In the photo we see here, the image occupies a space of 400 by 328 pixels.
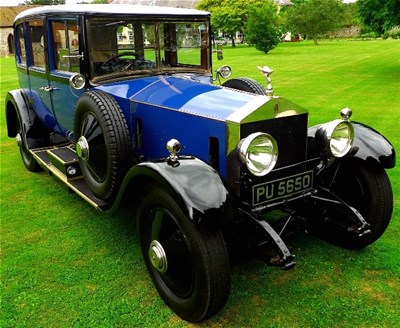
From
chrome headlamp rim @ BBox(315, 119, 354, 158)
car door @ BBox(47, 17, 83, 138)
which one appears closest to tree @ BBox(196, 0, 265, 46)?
car door @ BBox(47, 17, 83, 138)

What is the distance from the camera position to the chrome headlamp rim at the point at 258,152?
2771mm

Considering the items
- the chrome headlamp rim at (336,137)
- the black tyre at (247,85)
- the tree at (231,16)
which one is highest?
the tree at (231,16)

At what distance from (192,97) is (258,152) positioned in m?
0.89

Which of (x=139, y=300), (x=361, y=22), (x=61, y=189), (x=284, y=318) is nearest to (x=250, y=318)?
(x=284, y=318)

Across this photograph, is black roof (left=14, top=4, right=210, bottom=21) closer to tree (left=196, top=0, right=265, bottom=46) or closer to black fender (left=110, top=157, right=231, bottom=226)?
black fender (left=110, top=157, right=231, bottom=226)

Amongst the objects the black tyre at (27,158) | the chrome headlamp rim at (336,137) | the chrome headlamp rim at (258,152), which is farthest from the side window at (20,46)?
the chrome headlamp rim at (336,137)

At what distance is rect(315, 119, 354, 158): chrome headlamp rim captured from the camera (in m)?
3.26

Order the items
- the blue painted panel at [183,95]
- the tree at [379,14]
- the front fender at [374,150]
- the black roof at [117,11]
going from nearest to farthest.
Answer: the blue painted panel at [183,95] → the front fender at [374,150] → the black roof at [117,11] → the tree at [379,14]

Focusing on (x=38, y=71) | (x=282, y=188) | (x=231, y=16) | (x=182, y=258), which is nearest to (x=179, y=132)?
(x=282, y=188)

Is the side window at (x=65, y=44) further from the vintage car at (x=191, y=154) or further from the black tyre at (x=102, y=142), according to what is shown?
the black tyre at (x=102, y=142)

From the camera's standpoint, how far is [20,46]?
5824mm

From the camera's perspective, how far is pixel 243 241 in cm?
298

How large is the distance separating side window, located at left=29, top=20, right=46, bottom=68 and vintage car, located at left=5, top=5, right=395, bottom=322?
1.6 inches

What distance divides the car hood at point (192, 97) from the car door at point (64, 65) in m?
0.49
